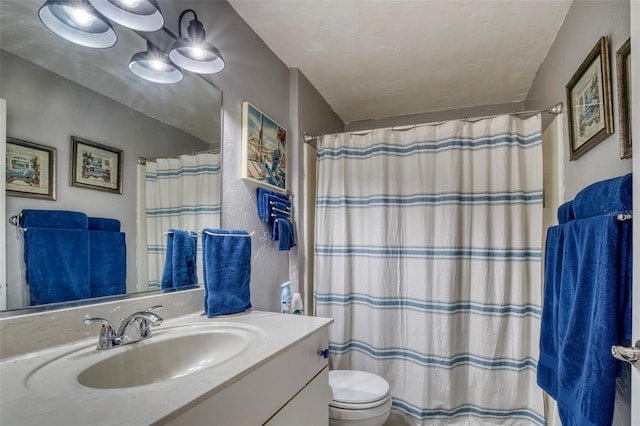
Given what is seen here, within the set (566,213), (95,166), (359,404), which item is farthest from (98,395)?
(566,213)

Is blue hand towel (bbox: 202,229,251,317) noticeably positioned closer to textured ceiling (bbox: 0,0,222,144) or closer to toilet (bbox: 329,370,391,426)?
textured ceiling (bbox: 0,0,222,144)

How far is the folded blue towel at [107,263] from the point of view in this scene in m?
0.97

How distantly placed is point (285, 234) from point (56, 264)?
3.50 feet

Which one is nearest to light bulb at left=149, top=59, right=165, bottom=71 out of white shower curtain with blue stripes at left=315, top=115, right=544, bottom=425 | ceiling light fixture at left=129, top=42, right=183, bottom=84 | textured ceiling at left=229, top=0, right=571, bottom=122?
ceiling light fixture at left=129, top=42, right=183, bottom=84

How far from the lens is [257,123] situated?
1666 mm

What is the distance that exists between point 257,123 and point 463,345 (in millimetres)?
1698

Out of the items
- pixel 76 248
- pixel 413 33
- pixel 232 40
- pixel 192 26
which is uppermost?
pixel 413 33

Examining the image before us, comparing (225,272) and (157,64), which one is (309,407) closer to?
(225,272)

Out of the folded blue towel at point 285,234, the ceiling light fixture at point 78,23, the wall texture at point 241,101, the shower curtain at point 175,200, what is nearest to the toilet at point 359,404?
the wall texture at point 241,101

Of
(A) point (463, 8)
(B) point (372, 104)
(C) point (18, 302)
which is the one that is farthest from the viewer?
(B) point (372, 104)

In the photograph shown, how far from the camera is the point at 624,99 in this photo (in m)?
0.99

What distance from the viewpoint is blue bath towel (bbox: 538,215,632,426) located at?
84cm

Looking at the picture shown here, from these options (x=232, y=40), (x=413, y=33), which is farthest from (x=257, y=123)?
(x=413, y=33)

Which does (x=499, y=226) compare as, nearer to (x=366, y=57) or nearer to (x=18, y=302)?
(x=366, y=57)
